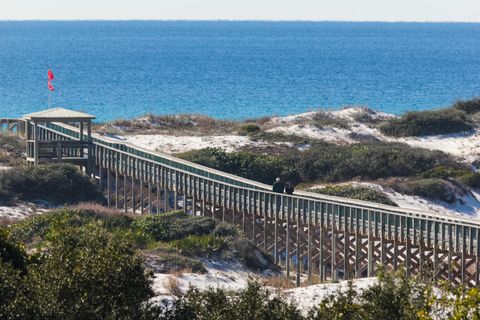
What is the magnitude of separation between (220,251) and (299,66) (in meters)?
142

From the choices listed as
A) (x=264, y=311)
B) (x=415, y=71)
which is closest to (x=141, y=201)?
(x=264, y=311)

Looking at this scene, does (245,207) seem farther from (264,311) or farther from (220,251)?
(264,311)

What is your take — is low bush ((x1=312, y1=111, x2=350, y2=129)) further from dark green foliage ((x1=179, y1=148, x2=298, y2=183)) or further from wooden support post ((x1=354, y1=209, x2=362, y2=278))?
wooden support post ((x1=354, y1=209, x2=362, y2=278))

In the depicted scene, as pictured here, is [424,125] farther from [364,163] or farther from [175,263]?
[175,263]

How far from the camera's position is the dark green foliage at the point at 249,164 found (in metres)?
52.5

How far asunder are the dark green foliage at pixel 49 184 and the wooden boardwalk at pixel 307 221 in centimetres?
130

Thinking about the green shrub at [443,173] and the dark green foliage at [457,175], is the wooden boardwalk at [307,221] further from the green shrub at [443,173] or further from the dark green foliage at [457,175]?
the dark green foliage at [457,175]

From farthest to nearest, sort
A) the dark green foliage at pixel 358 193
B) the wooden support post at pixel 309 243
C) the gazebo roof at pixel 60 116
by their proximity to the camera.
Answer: the gazebo roof at pixel 60 116 → the dark green foliage at pixel 358 193 → the wooden support post at pixel 309 243

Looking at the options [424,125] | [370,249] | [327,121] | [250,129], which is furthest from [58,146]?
[424,125]

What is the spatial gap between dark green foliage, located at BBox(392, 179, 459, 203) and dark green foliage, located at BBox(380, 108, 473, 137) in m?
15.0

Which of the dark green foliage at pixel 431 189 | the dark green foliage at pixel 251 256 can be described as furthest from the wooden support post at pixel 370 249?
the dark green foliage at pixel 431 189

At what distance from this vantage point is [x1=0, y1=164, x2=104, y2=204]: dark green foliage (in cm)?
4722

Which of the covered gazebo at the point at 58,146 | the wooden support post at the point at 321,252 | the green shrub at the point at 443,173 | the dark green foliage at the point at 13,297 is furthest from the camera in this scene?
the green shrub at the point at 443,173

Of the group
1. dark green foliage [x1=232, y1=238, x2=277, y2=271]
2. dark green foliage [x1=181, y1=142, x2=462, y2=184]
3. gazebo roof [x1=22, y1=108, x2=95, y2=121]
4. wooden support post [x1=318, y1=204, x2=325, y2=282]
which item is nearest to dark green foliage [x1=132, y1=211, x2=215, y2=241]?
dark green foliage [x1=232, y1=238, x2=277, y2=271]
